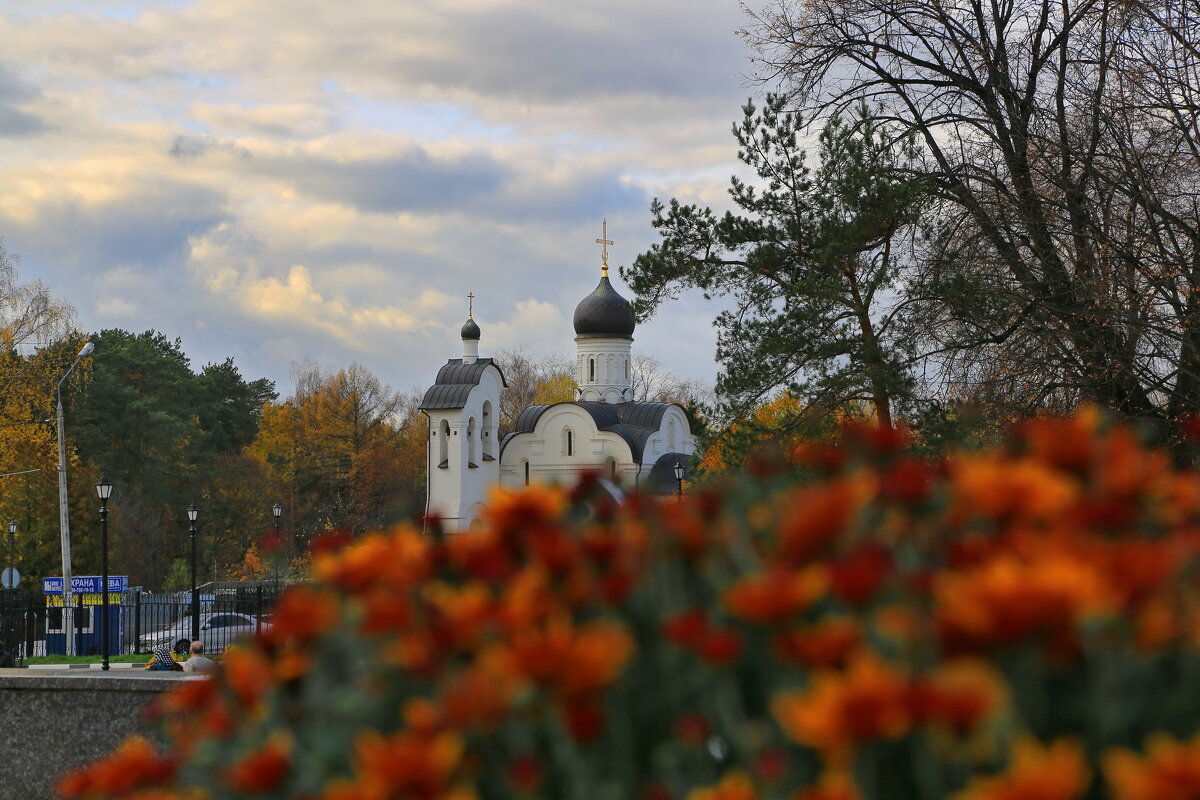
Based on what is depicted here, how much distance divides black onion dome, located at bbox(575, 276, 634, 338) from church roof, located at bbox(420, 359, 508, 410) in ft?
15.4

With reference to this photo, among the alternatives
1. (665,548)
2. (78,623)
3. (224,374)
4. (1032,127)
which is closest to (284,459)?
(224,374)

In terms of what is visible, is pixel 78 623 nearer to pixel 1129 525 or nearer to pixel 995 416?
pixel 995 416

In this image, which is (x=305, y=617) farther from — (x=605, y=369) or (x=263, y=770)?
(x=605, y=369)

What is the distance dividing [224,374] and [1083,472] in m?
67.6

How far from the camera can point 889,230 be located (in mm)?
17891

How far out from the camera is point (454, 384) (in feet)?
172

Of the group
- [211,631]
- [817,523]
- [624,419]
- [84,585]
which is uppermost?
[624,419]

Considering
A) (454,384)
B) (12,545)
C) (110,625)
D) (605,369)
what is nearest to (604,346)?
(605,369)

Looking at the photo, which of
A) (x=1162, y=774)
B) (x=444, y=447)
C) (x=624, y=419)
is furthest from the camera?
(x=624, y=419)

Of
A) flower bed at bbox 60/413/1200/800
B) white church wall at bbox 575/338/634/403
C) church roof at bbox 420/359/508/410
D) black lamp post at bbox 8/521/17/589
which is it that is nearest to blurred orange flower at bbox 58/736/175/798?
flower bed at bbox 60/413/1200/800

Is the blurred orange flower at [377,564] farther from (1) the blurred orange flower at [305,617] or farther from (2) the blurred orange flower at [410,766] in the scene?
(2) the blurred orange flower at [410,766]

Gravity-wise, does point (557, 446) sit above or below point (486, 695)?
above

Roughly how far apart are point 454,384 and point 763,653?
5113 centimetres

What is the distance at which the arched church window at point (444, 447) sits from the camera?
5184 cm
